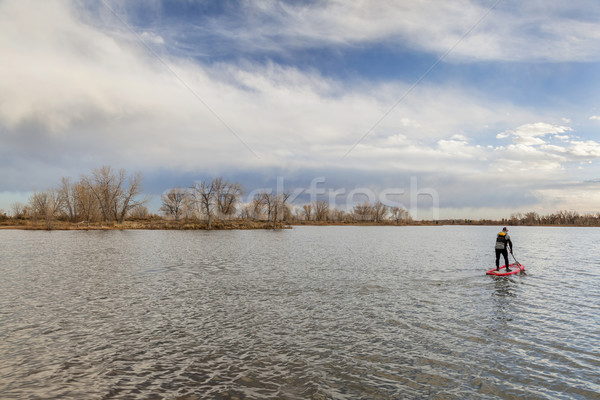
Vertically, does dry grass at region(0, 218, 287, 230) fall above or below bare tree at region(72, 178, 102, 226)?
below

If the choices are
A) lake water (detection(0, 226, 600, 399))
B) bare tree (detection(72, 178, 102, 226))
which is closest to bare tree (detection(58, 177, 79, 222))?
bare tree (detection(72, 178, 102, 226))

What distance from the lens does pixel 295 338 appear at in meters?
12.2

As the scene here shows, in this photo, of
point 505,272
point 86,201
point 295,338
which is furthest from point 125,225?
point 295,338

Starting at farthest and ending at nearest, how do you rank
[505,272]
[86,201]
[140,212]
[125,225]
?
[140,212]
[86,201]
[125,225]
[505,272]

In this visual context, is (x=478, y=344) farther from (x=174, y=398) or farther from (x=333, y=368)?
(x=174, y=398)

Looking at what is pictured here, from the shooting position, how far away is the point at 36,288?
1992cm

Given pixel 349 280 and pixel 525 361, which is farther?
pixel 349 280

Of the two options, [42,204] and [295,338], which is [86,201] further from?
[295,338]

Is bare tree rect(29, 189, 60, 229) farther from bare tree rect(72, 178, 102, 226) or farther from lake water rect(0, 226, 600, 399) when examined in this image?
lake water rect(0, 226, 600, 399)

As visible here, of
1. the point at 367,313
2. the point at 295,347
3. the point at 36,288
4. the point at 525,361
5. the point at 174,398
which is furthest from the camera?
the point at 36,288

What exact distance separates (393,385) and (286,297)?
10074mm

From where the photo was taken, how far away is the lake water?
8711mm

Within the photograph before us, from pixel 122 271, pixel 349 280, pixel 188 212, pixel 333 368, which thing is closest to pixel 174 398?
pixel 333 368

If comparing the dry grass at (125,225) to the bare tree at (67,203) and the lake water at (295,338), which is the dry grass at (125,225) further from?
the lake water at (295,338)
